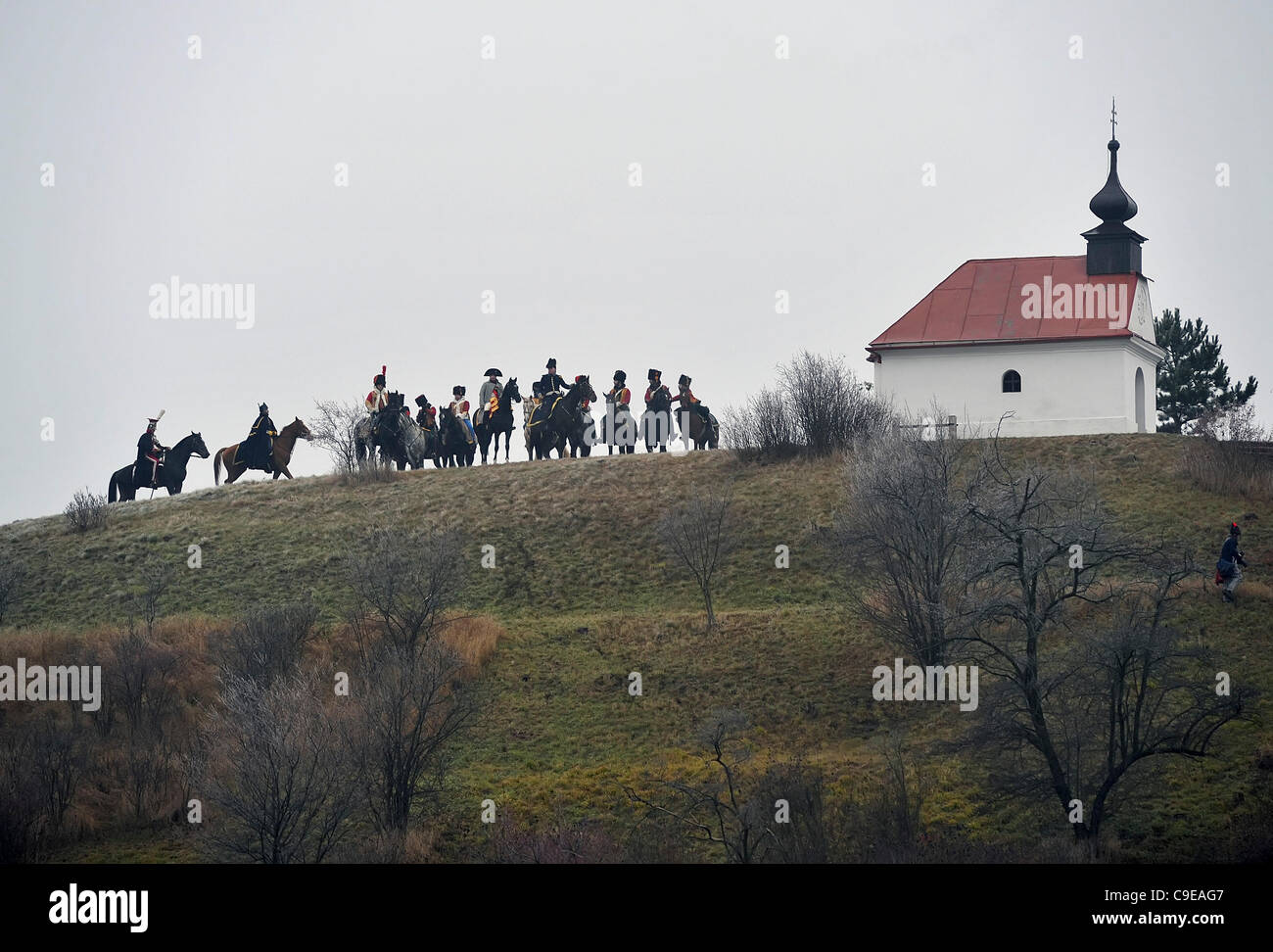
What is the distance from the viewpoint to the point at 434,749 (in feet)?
80.4

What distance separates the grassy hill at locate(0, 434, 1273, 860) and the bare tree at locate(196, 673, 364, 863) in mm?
1409

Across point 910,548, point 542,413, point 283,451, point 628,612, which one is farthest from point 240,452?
point 910,548

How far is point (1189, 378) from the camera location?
5353 centimetres

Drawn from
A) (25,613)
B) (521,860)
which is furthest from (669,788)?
(25,613)

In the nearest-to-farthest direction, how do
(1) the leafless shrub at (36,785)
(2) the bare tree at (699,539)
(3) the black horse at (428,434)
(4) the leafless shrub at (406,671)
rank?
(1) the leafless shrub at (36,785)
(4) the leafless shrub at (406,671)
(2) the bare tree at (699,539)
(3) the black horse at (428,434)

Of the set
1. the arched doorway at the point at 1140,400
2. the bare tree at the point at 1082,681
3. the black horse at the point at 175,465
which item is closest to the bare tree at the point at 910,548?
the bare tree at the point at 1082,681

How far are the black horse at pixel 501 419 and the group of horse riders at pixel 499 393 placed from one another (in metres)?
0.10

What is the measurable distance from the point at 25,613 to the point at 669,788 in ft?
52.4

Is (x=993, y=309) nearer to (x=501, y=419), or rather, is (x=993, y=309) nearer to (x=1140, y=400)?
(x=1140, y=400)

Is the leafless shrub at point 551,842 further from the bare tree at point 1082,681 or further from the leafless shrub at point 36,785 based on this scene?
the leafless shrub at point 36,785

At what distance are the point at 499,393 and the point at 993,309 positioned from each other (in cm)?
1195

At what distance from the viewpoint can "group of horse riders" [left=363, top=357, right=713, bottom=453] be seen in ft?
129

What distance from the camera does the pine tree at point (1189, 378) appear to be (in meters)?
53.2

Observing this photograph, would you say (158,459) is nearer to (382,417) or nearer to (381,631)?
(382,417)
